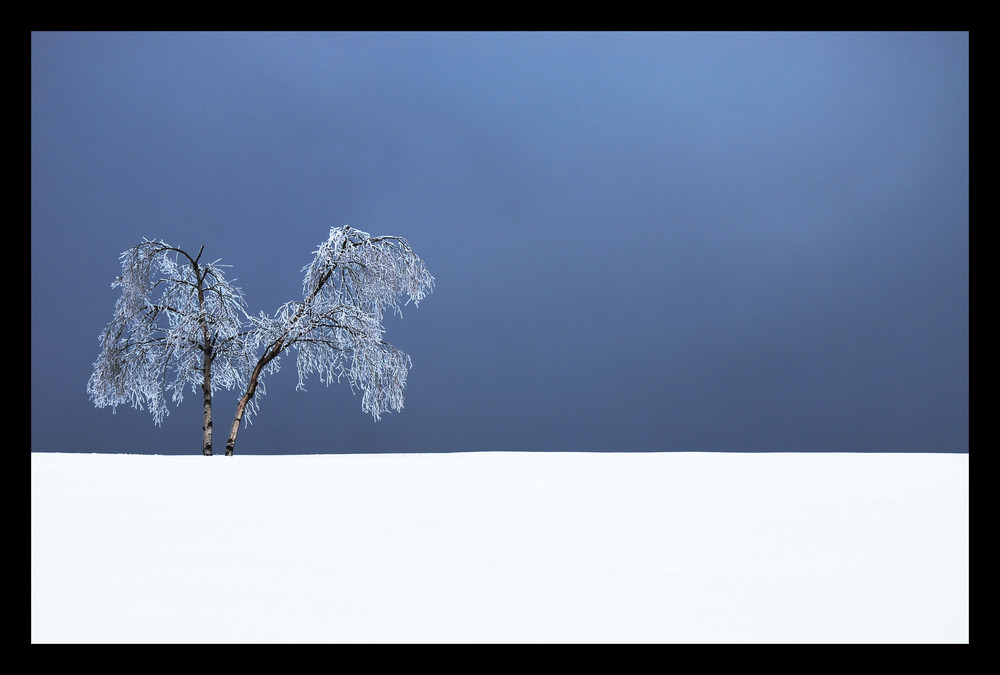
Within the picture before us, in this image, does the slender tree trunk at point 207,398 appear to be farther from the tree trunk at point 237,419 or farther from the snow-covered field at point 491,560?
the snow-covered field at point 491,560

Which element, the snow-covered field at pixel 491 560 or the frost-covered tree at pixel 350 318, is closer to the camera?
the snow-covered field at pixel 491 560

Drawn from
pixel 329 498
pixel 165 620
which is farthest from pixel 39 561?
pixel 329 498

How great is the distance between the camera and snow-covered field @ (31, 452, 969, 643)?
6.99 ft

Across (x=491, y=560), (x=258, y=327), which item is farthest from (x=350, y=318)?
(x=491, y=560)

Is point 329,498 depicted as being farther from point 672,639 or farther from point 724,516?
point 672,639

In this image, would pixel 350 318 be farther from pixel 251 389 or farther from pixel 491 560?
pixel 491 560

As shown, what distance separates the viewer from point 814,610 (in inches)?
89.6

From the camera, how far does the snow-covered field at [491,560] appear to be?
2131 millimetres

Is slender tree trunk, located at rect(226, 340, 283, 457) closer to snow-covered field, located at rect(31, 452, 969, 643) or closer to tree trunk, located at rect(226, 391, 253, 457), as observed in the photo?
tree trunk, located at rect(226, 391, 253, 457)

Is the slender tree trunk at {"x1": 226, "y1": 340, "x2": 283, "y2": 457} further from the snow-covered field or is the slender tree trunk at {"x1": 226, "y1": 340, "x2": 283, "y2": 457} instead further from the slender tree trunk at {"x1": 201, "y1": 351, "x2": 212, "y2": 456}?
the snow-covered field

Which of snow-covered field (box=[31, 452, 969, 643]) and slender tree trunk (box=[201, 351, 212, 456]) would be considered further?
slender tree trunk (box=[201, 351, 212, 456])

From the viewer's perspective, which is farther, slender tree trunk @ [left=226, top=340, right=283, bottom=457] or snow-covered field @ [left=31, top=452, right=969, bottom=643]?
slender tree trunk @ [left=226, top=340, right=283, bottom=457]

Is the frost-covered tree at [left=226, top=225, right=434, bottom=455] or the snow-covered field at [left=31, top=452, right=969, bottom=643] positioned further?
the frost-covered tree at [left=226, top=225, right=434, bottom=455]

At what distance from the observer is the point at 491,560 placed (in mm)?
2783
